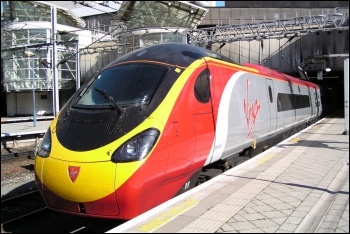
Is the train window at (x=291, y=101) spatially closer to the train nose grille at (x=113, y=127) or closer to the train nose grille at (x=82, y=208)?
the train nose grille at (x=113, y=127)

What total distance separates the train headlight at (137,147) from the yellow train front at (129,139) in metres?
0.01

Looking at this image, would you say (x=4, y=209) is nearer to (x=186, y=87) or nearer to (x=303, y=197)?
(x=186, y=87)

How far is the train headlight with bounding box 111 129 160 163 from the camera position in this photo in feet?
13.2

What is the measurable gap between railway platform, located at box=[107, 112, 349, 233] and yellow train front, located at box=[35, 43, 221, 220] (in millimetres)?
329

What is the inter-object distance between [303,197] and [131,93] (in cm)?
260

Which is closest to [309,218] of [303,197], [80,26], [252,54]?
[303,197]

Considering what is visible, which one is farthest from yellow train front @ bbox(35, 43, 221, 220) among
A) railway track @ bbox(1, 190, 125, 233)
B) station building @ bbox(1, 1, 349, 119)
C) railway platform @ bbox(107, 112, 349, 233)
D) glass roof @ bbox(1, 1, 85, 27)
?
station building @ bbox(1, 1, 349, 119)

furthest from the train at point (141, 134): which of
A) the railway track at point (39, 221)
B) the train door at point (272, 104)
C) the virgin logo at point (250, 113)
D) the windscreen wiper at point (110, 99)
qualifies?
the train door at point (272, 104)

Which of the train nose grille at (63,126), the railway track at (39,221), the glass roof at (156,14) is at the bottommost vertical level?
the railway track at (39,221)

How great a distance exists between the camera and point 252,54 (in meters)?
27.7

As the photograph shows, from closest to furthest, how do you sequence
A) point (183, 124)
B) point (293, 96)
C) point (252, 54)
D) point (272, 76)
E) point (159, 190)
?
point (159, 190)
point (183, 124)
point (272, 76)
point (293, 96)
point (252, 54)

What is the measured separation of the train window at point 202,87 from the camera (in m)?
5.28

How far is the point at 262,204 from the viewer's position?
177 inches

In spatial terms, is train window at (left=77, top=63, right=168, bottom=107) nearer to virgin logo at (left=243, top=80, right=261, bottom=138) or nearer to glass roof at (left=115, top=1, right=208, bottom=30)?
virgin logo at (left=243, top=80, right=261, bottom=138)
